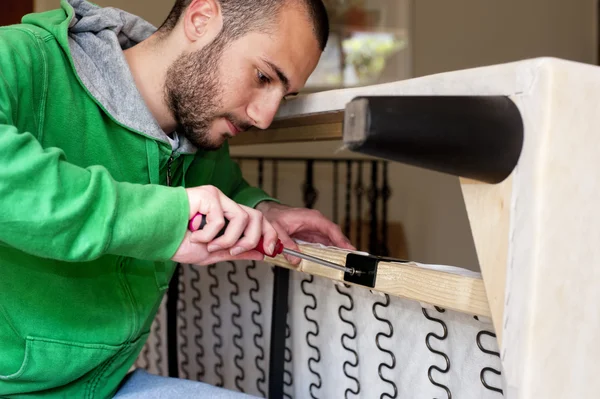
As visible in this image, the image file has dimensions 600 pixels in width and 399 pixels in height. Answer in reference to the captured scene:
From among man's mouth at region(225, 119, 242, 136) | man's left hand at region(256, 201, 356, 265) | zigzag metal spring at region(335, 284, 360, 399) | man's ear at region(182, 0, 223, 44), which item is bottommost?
zigzag metal spring at region(335, 284, 360, 399)

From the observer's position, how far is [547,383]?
1.50 ft

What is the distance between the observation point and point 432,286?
0.58 metres

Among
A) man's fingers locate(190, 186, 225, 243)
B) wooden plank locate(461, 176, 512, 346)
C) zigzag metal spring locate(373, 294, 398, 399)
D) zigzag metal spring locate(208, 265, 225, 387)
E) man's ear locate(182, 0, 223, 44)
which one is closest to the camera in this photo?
wooden plank locate(461, 176, 512, 346)

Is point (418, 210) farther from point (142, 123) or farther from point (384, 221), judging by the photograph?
point (142, 123)

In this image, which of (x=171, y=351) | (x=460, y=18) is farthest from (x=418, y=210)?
(x=171, y=351)

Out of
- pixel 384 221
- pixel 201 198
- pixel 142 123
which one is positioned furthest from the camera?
pixel 384 221

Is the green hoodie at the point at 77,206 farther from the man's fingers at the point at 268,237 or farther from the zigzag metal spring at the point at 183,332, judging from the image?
the zigzag metal spring at the point at 183,332

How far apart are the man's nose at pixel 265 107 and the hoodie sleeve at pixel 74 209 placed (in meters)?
0.34

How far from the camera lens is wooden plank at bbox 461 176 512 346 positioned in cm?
48

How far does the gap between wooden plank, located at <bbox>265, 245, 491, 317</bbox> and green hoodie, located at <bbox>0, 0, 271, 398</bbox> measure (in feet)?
0.72

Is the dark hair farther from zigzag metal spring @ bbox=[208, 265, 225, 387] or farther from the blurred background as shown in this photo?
the blurred background

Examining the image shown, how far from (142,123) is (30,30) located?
0.19 metres

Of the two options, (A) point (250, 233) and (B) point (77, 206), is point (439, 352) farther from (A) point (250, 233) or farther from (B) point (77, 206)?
(B) point (77, 206)

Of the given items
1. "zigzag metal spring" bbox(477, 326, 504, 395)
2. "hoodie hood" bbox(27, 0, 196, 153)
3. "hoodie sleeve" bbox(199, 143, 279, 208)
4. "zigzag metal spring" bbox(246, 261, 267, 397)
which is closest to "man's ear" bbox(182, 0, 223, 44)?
"hoodie hood" bbox(27, 0, 196, 153)
